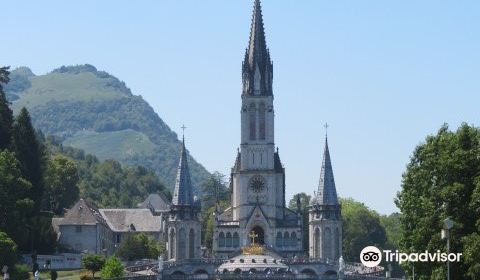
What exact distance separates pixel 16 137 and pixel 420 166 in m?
61.8

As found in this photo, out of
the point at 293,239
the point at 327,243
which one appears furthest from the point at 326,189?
the point at 293,239

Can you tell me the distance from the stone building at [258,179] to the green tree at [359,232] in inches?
1100

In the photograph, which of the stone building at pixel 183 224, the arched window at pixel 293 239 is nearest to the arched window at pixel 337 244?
the arched window at pixel 293 239

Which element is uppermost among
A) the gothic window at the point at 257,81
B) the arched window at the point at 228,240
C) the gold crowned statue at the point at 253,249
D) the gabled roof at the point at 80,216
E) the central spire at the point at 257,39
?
the central spire at the point at 257,39

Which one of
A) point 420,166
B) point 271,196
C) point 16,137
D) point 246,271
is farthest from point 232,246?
point 420,166

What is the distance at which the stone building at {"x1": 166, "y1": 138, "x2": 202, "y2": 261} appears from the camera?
157375mm

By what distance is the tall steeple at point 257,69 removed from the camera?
16375 cm

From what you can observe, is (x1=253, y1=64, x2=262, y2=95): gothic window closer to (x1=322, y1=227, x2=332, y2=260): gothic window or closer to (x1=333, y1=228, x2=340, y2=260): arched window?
(x1=322, y1=227, x2=332, y2=260): gothic window

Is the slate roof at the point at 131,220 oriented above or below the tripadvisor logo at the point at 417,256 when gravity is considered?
above

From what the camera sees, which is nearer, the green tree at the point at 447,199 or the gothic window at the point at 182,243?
the green tree at the point at 447,199

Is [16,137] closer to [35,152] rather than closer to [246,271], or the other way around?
[35,152]

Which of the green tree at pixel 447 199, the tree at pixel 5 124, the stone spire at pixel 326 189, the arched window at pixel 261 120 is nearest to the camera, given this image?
the green tree at pixel 447 199

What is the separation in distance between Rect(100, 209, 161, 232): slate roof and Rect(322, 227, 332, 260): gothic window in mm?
32129

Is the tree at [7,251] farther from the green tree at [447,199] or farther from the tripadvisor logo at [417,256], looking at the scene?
the green tree at [447,199]
